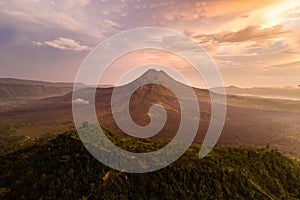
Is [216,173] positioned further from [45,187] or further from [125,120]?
[125,120]

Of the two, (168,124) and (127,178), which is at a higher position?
(127,178)

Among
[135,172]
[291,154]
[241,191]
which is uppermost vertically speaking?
[135,172]

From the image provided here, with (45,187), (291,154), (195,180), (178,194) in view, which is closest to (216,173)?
(195,180)

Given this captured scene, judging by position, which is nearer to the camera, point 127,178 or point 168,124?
point 127,178

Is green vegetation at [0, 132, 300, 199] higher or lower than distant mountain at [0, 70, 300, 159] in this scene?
higher

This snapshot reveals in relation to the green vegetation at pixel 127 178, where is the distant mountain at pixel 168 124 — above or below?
below

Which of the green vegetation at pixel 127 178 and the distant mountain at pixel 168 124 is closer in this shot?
the green vegetation at pixel 127 178

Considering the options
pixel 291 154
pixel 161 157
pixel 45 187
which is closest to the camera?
pixel 45 187

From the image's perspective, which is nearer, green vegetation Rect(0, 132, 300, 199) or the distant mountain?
green vegetation Rect(0, 132, 300, 199)
